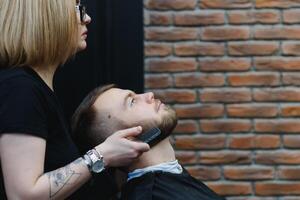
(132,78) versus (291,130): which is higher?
(132,78)

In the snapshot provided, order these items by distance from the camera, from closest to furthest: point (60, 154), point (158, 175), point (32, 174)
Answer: point (32, 174), point (60, 154), point (158, 175)

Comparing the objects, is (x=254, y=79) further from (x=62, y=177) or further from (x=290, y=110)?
(x=62, y=177)

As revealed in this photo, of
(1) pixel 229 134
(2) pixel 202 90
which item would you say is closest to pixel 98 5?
(2) pixel 202 90

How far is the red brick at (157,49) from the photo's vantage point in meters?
3.39

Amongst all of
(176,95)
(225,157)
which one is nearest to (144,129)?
(176,95)

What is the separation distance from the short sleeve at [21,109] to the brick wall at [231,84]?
1.45 metres

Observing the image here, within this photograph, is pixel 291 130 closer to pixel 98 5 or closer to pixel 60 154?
pixel 98 5

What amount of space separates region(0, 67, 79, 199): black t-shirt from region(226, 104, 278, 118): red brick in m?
1.43

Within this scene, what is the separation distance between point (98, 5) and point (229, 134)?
967 mm

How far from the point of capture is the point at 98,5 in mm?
3367

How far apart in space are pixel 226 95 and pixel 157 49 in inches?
17.2

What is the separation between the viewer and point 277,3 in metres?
3.38

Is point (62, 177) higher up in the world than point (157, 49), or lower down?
lower down

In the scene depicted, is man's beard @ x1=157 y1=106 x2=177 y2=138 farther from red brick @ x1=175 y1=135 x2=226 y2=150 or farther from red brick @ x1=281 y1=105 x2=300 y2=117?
red brick @ x1=281 y1=105 x2=300 y2=117
